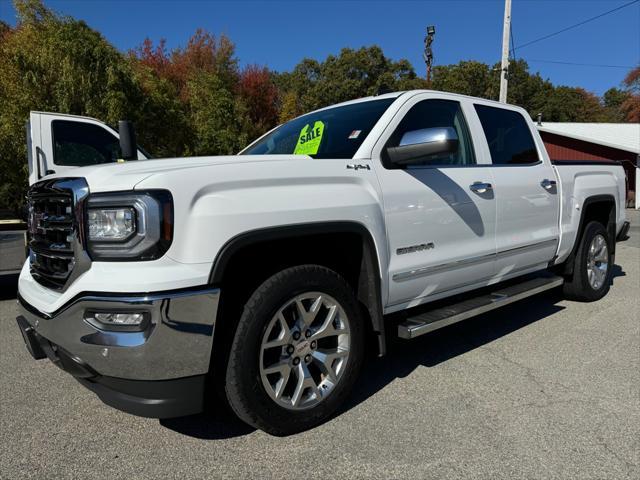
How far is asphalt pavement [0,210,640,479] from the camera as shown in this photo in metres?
2.36

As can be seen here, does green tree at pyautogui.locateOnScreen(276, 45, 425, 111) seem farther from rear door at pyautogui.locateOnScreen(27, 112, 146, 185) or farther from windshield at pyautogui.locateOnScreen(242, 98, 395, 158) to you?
windshield at pyautogui.locateOnScreen(242, 98, 395, 158)

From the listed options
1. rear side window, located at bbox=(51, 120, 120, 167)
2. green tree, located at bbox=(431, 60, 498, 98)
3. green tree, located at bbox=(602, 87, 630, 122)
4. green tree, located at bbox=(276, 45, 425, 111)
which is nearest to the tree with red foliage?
green tree, located at bbox=(276, 45, 425, 111)

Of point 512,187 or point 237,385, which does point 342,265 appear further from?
point 512,187

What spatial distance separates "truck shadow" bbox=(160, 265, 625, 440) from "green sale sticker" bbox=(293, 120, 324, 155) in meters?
1.34

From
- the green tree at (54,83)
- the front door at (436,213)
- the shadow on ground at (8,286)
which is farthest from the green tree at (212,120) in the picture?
the front door at (436,213)

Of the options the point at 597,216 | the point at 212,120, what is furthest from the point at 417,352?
the point at 212,120

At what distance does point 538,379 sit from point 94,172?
3.07 m

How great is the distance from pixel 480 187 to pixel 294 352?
1898mm

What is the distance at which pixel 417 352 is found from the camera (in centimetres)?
388

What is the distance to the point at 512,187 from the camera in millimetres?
3887

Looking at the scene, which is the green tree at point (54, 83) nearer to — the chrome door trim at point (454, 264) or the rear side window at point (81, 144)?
the rear side window at point (81, 144)

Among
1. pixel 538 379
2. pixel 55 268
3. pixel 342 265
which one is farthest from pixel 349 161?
pixel 538 379

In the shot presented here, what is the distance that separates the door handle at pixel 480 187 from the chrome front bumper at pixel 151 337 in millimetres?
2133

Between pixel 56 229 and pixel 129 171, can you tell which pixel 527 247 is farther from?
pixel 56 229
